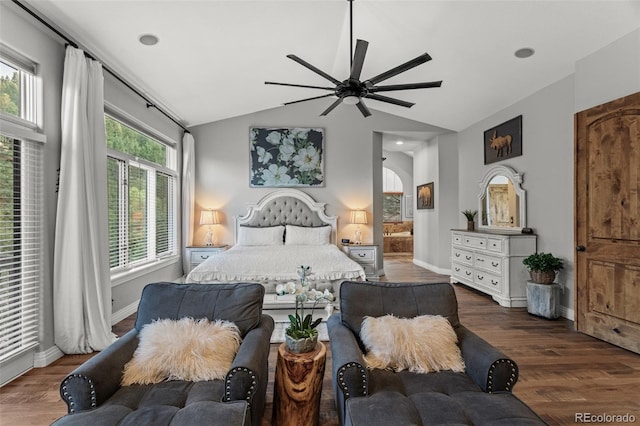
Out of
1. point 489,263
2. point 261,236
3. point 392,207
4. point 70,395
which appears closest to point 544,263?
point 489,263

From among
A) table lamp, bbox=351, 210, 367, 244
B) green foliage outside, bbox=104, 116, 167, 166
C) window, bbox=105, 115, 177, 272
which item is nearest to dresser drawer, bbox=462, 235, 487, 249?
table lamp, bbox=351, 210, 367, 244

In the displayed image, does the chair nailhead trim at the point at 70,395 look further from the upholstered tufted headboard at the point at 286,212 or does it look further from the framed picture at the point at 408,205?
the framed picture at the point at 408,205

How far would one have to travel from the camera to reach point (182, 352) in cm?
173

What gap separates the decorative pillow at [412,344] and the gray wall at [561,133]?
113 inches

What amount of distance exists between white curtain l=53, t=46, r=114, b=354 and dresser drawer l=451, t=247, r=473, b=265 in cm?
487

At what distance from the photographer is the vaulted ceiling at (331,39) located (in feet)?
9.66

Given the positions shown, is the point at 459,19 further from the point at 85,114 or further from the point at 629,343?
the point at 85,114

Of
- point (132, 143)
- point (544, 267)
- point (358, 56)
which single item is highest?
point (358, 56)

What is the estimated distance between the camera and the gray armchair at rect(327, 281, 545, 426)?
1384 mm

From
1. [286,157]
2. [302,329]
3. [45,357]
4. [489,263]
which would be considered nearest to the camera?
[302,329]

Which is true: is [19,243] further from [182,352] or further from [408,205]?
[408,205]

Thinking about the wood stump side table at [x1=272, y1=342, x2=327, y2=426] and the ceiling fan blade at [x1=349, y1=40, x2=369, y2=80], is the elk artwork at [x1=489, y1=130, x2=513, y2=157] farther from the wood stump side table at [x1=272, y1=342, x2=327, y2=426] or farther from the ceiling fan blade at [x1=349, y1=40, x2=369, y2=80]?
the wood stump side table at [x1=272, y1=342, x2=327, y2=426]

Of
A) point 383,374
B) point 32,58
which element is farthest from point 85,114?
point 383,374

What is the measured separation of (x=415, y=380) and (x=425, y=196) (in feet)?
20.2
